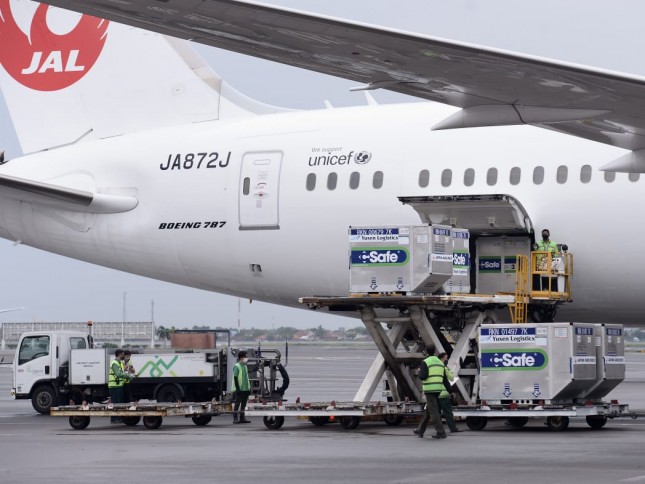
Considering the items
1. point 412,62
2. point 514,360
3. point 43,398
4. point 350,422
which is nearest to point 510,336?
point 514,360

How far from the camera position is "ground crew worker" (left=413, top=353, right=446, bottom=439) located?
20.7m

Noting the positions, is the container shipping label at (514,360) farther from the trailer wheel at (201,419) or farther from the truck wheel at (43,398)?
the truck wheel at (43,398)

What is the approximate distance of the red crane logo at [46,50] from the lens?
31.7 meters

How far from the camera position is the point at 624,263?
81.1 ft

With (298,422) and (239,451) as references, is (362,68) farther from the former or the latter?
(298,422)

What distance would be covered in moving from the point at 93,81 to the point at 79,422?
10495 millimetres

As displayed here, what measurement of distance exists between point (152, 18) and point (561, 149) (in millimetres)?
12718

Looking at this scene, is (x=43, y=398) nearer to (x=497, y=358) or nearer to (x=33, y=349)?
(x=33, y=349)

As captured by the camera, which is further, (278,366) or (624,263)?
(278,366)

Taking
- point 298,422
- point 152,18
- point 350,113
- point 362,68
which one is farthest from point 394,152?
point 152,18

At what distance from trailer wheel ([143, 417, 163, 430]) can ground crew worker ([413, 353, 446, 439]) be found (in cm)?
546

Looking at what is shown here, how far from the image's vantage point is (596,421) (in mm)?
22531

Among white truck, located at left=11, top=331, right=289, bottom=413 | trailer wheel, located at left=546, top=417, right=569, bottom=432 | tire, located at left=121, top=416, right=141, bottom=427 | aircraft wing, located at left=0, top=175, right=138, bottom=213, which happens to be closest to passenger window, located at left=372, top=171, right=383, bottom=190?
white truck, located at left=11, top=331, right=289, bottom=413

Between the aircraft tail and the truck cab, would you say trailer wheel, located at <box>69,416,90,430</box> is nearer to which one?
the truck cab
